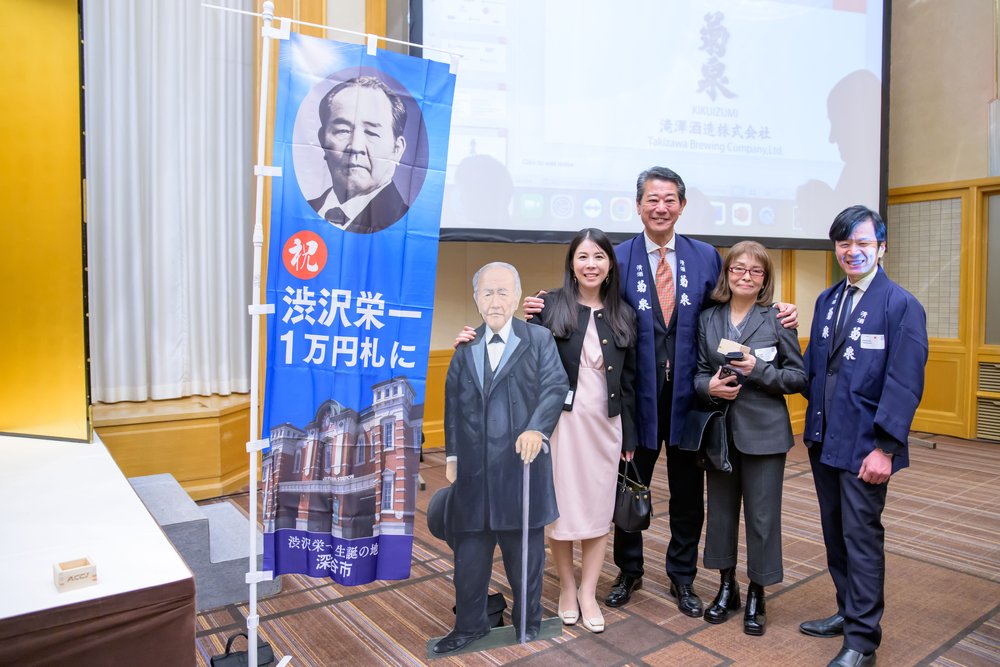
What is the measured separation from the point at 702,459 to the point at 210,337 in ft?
8.28

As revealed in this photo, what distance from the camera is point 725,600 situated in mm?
2496

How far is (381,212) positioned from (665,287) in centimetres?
104

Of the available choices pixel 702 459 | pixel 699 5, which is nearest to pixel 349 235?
pixel 702 459

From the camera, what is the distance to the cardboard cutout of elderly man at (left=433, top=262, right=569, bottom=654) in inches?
84.3

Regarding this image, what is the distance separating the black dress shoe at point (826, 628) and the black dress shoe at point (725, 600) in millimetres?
233

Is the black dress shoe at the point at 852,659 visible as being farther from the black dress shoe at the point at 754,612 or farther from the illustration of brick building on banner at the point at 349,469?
the illustration of brick building on banner at the point at 349,469

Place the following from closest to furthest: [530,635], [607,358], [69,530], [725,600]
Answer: [69,530], [530,635], [607,358], [725,600]

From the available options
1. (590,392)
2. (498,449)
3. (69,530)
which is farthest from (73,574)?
(590,392)

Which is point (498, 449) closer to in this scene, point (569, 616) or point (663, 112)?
point (569, 616)

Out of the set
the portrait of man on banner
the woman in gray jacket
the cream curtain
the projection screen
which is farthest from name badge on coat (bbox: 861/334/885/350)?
the cream curtain

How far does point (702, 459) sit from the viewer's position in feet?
7.93

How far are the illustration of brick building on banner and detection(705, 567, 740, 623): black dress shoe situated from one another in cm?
111

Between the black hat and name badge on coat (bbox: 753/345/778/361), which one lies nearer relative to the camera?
the black hat

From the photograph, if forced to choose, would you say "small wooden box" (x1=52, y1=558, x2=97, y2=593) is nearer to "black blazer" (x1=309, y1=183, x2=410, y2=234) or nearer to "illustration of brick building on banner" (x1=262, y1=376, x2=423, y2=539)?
"illustration of brick building on banner" (x1=262, y1=376, x2=423, y2=539)
